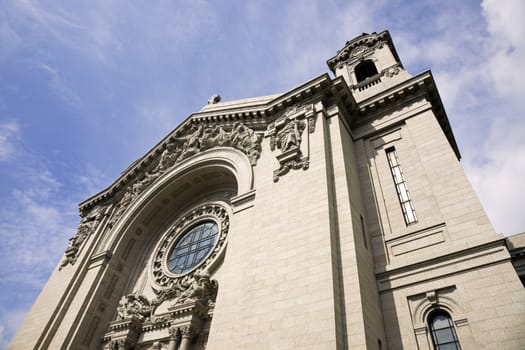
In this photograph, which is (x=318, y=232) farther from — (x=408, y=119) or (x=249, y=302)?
(x=408, y=119)

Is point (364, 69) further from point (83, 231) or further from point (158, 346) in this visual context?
point (83, 231)

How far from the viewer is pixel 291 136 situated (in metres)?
13.8

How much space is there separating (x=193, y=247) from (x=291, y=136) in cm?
752

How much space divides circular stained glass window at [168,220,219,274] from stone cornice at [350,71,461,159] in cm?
844

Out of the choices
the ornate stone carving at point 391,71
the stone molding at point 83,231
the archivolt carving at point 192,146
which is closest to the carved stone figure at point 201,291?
the archivolt carving at point 192,146

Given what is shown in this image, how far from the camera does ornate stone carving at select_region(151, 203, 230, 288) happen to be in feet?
51.1

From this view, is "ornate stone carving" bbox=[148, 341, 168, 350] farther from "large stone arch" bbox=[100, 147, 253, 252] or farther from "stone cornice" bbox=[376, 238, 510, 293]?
"stone cornice" bbox=[376, 238, 510, 293]

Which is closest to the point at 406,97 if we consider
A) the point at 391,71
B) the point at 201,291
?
the point at 391,71

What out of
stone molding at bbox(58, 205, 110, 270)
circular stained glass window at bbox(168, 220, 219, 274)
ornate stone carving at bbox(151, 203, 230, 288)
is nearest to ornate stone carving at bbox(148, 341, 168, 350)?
ornate stone carving at bbox(151, 203, 230, 288)

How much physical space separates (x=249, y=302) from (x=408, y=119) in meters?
9.34

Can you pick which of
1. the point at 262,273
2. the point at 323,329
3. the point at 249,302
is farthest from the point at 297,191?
the point at 323,329

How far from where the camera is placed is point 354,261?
950 centimetres

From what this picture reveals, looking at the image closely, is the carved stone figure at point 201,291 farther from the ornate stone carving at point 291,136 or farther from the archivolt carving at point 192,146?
the archivolt carving at point 192,146

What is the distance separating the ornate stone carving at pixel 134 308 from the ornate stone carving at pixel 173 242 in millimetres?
817
